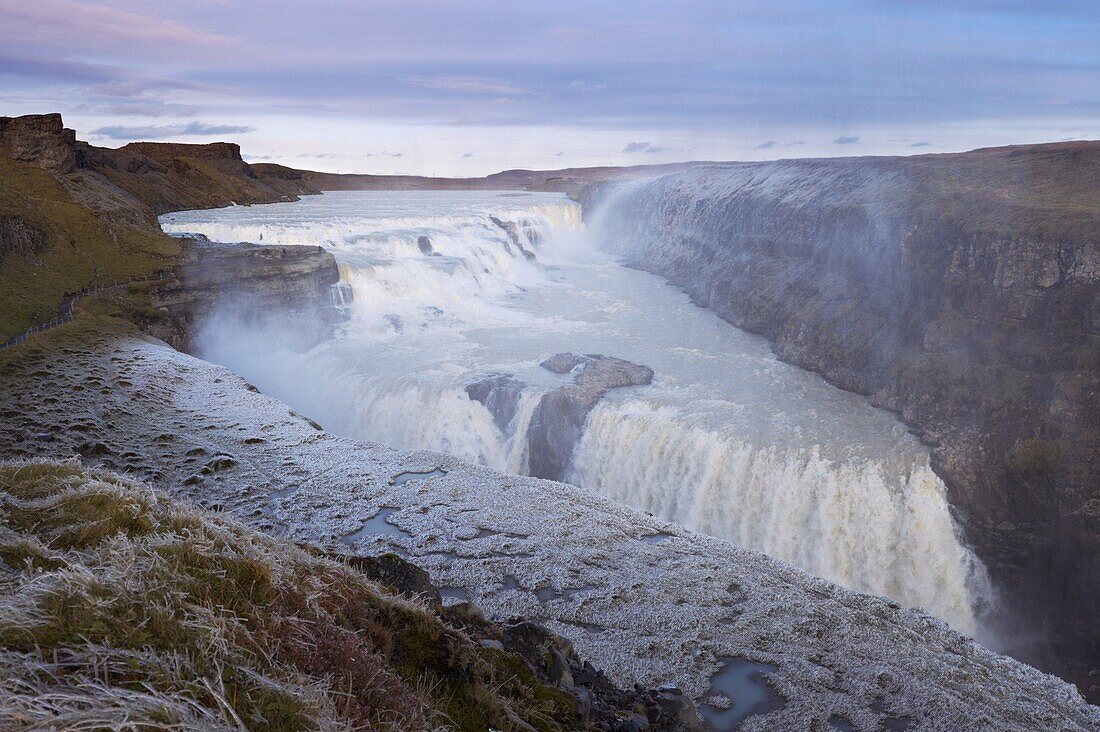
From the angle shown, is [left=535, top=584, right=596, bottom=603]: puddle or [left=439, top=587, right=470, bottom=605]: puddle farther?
[left=535, top=584, right=596, bottom=603]: puddle

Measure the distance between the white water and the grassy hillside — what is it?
552 centimetres

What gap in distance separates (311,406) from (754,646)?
17.9m

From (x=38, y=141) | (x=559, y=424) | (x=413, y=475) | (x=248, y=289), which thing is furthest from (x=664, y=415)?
(x=38, y=141)

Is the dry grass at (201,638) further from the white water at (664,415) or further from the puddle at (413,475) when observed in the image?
the white water at (664,415)

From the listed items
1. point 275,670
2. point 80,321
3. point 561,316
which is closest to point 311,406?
point 80,321

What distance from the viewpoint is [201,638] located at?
12.4 ft

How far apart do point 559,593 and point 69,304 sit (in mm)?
22036

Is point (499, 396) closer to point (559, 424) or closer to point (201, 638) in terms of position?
point (559, 424)

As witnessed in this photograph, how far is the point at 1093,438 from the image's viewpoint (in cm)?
1733

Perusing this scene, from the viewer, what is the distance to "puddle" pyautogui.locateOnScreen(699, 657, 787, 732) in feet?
27.9

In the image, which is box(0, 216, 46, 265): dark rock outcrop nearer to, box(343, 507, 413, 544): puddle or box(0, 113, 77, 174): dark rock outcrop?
box(0, 113, 77, 174): dark rock outcrop

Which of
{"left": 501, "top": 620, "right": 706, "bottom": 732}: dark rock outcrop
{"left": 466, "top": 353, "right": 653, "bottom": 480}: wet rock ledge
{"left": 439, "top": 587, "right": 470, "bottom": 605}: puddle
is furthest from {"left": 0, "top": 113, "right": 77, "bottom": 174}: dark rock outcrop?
{"left": 501, "top": 620, "right": 706, "bottom": 732}: dark rock outcrop

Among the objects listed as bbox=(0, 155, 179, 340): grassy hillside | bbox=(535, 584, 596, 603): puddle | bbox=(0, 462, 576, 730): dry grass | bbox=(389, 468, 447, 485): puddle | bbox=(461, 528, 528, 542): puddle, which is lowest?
bbox=(535, 584, 596, 603): puddle

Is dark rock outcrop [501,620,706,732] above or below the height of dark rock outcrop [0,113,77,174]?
below
